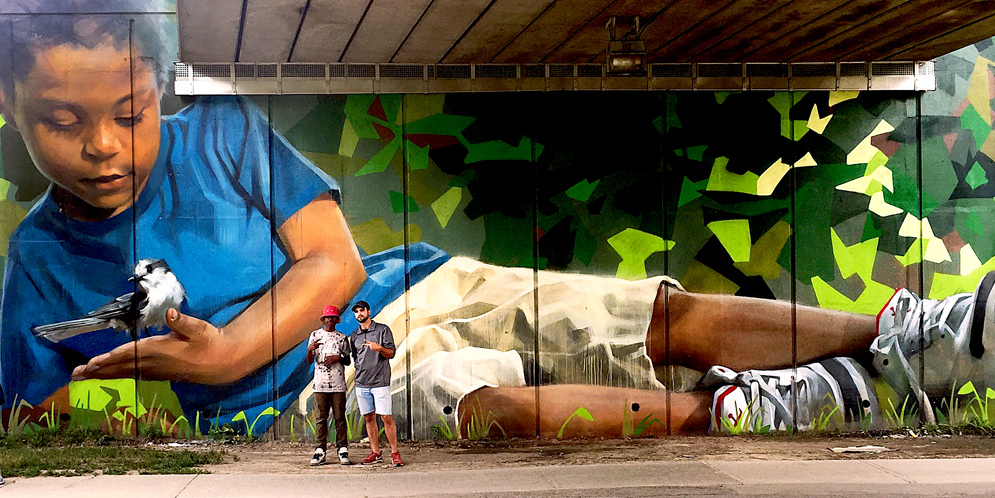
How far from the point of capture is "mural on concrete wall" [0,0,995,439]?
10.4 meters

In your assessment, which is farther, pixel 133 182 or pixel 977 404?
pixel 977 404

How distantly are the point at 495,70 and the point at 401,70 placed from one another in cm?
116

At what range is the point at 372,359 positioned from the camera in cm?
921

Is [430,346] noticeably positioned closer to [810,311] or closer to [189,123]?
[189,123]

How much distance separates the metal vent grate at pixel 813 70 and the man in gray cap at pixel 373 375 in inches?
241

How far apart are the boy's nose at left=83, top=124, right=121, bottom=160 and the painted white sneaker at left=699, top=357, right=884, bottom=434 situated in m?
8.17

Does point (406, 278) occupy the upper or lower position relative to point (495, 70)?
lower

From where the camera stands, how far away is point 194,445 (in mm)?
10258

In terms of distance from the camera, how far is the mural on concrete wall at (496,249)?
10.4 m

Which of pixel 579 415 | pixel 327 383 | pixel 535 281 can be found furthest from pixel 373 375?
pixel 579 415

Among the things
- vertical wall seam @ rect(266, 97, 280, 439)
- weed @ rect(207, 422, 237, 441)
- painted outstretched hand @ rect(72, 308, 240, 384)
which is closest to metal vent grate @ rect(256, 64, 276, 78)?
vertical wall seam @ rect(266, 97, 280, 439)

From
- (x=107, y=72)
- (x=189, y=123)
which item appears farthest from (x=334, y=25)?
(x=107, y=72)

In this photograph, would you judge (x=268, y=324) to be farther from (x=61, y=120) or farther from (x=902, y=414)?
(x=902, y=414)

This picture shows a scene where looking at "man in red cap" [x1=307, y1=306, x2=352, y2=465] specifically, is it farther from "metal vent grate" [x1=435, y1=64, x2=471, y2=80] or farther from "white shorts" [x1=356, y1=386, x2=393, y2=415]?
"metal vent grate" [x1=435, y1=64, x2=471, y2=80]
